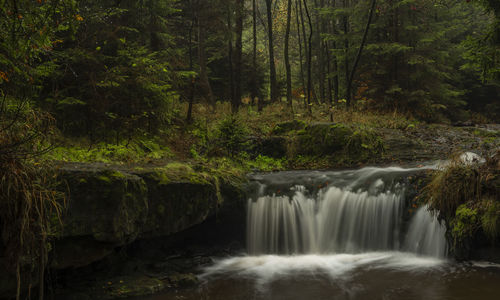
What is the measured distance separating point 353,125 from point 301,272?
7.43 m

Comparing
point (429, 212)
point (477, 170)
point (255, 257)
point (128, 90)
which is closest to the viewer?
point (477, 170)

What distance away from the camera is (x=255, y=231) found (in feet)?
25.8

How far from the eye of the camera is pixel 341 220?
784cm

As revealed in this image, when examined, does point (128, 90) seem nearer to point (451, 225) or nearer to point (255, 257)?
point (255, 257)

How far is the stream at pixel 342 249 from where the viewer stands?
18.0 feet

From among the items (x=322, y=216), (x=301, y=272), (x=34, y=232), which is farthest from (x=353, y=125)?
(x=34, y=232)

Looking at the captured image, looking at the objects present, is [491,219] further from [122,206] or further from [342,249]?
[122,206]

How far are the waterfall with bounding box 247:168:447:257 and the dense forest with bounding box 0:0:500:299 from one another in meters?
1.36

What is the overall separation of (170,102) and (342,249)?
6.09 m

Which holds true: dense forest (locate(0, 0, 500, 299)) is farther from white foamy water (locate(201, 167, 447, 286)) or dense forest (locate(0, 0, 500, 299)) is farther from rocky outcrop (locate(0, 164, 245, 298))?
white foamy water (locate(201, 167, 447, 286))

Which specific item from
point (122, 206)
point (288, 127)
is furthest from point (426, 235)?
point (288, 127)

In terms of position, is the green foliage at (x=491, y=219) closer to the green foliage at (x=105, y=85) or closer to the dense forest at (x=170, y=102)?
the dense forest at (x=170, y=102)

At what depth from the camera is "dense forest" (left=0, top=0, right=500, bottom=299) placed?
441 cm

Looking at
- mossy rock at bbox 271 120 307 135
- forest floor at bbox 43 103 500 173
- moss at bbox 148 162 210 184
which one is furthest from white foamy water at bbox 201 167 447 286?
mossy rock at bbox 271 120 307 135
